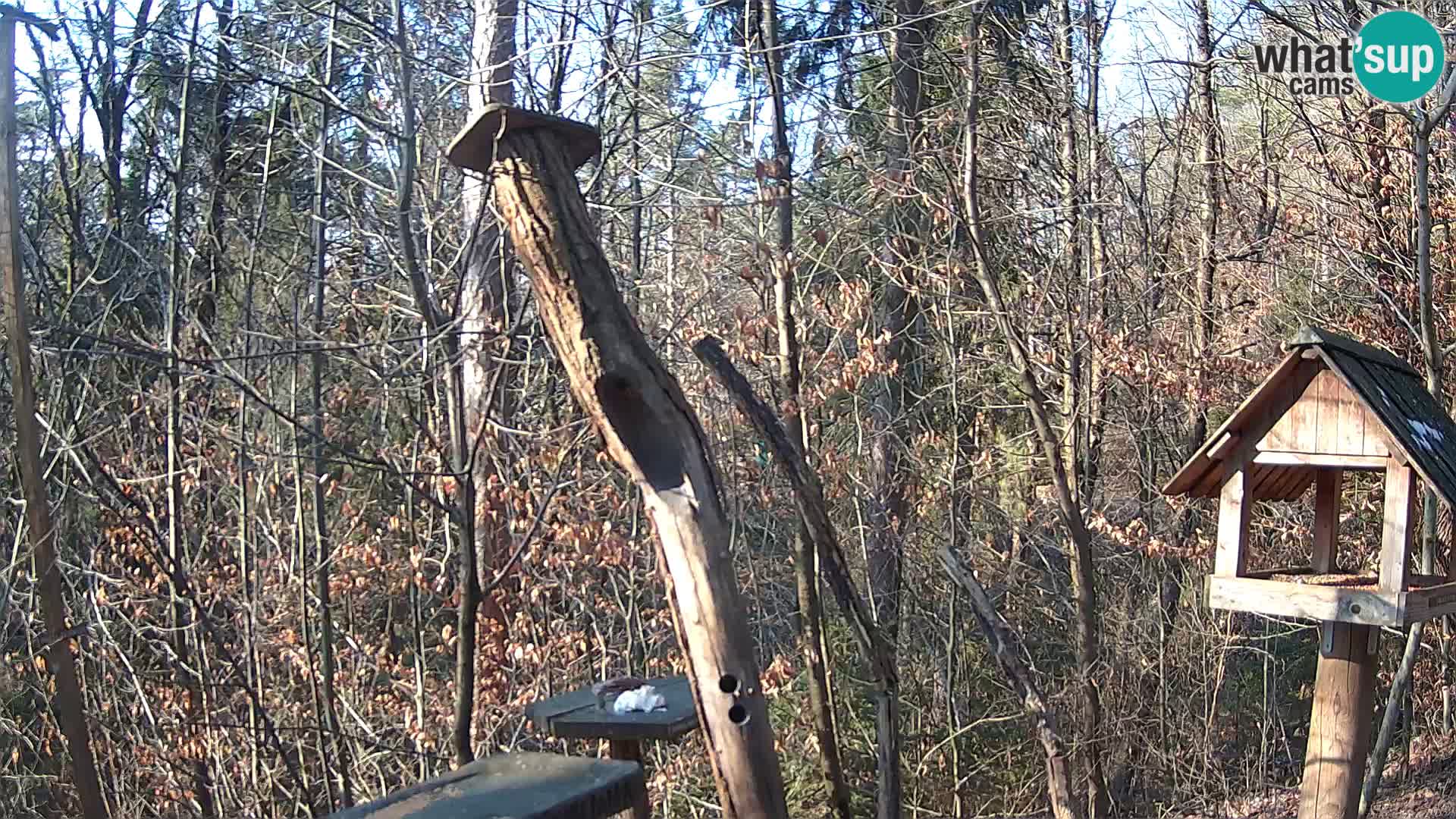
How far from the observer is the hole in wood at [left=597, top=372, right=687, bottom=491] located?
3.13 metres

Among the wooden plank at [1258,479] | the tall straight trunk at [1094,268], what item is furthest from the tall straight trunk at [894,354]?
the wooden plank at [1258,479]

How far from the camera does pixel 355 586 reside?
7.09 meters

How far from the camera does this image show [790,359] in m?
7.12

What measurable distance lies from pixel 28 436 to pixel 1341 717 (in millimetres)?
4311

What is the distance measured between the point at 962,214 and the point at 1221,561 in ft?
12.6

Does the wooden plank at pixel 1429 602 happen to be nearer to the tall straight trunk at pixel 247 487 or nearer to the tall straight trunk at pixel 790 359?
the tall straight trunk at pixel 790 359

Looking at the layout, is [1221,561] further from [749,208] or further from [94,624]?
[94,624]

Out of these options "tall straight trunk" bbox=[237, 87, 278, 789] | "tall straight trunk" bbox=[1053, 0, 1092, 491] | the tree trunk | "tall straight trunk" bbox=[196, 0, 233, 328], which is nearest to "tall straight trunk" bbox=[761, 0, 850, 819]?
"tall straight trunk" bbox=[1053, 0, 1092, 491]

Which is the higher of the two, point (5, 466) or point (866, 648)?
point (5, 466)

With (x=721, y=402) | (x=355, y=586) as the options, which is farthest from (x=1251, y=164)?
(x=355, y=586)

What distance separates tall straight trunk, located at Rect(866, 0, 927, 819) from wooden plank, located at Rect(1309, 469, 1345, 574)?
396 cm

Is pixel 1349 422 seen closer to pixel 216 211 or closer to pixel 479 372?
pixel 479 372

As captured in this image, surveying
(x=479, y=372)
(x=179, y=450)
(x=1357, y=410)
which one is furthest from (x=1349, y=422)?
(x=179, y=450)

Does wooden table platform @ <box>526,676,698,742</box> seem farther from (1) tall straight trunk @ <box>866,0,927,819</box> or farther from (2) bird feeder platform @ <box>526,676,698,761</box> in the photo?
(1) tall straight trunk @ <box>866,0,927,819</box>
